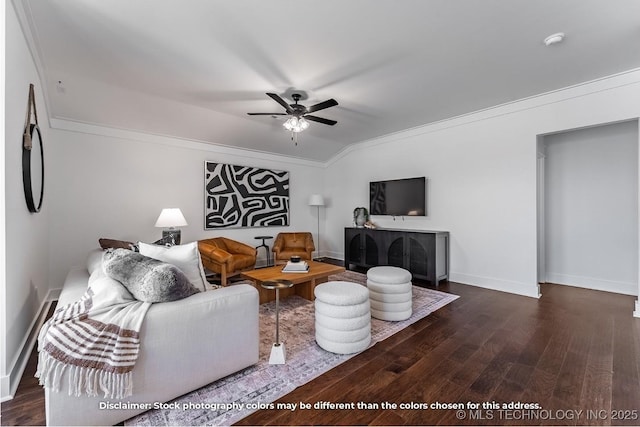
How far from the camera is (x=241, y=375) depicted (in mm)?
1886

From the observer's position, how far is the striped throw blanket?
126cm

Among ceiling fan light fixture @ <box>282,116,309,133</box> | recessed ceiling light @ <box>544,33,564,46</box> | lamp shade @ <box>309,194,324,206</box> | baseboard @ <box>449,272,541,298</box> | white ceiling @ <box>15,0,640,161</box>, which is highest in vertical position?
white ceiling @ <box>15,0,640,161</box>

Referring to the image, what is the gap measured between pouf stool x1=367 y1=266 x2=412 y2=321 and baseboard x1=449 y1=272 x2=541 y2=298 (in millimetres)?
1894

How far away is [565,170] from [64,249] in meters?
7.19

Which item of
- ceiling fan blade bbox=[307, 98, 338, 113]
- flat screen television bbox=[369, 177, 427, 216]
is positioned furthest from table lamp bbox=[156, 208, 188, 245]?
flat screen television bbox=[369, 177, 427, 216]

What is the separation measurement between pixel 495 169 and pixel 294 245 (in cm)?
357

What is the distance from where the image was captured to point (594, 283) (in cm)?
384

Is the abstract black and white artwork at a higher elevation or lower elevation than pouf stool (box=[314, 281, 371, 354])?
higher

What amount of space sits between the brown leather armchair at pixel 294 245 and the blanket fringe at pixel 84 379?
355cm

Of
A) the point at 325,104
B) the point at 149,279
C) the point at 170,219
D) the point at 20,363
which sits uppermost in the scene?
the point at 325,104

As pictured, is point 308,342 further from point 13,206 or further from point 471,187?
point 471,187

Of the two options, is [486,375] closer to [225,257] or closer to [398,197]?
[225,257]

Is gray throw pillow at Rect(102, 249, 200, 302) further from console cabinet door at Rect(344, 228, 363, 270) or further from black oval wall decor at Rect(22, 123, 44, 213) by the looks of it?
console cabinet door at Rect(344, 228, 363, 270)

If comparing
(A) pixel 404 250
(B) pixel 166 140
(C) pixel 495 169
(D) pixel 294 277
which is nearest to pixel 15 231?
(D) pixel 294 277
